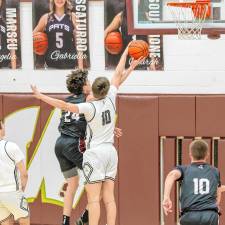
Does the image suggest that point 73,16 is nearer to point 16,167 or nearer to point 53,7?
point 53,7

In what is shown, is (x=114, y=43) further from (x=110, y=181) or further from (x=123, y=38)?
(x=110, y=181)

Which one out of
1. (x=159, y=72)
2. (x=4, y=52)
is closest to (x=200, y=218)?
(x=159, y=72)

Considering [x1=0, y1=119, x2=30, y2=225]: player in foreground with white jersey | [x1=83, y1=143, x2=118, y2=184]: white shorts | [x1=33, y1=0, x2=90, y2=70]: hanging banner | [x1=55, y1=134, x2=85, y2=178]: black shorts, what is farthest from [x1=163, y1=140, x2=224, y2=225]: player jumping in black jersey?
[x1=33, y1=0, x2=90, y2=70]: hanging banner

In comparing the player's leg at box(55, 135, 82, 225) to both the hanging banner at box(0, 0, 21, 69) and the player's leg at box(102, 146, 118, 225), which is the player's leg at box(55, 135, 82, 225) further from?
the hanging banner at box(0, 0, 21, 69)

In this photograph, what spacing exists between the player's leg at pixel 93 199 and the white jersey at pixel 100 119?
0.48 m

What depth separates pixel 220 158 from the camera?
30.8ft

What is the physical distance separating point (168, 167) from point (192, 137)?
55cm

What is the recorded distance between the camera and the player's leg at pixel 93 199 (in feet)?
26.3

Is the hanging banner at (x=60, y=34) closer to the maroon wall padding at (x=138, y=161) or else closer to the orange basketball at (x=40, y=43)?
the orange basketball at (x=40, y=43)

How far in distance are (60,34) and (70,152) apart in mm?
2134

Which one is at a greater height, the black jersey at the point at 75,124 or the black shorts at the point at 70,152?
the black jersey at the point at 75,124

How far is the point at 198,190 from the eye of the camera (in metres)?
6.74

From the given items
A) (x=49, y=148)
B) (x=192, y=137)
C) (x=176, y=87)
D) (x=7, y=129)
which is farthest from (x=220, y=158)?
(x=7, y=129)

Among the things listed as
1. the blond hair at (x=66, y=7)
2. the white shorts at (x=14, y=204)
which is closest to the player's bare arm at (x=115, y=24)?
the blond hair at (x=66, y=7)
